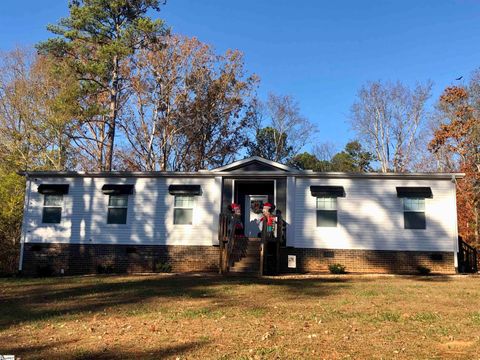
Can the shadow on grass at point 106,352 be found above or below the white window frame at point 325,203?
below

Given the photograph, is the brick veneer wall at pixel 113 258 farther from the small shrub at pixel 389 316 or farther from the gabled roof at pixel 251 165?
the small shrub at pixel 389 316

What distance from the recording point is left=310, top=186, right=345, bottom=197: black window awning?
15492 mm

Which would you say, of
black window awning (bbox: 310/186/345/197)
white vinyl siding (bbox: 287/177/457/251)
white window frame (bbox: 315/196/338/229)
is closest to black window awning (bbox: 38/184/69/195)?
white vinyl siding (bbox: 287/177/457/251)

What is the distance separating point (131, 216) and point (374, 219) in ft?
27.8

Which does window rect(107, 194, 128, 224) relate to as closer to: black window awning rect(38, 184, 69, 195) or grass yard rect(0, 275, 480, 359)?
black window awning rect(38, 184, 69, 195)

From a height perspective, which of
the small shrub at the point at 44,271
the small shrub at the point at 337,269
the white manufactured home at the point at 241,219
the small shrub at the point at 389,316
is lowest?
the small shrub at the point at 44,271

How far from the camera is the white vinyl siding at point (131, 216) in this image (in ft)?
52.5

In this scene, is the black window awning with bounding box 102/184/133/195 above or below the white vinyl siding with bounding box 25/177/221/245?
above

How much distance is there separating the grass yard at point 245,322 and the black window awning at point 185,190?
5511 millimetres

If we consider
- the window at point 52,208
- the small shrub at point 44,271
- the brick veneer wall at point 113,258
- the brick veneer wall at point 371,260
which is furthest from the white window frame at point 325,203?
the small shrub at point 44,271

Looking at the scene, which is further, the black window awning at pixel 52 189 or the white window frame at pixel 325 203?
the black window awning at pixel 52 189

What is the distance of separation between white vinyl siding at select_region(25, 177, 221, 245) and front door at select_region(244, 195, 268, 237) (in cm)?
152

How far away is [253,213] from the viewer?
16.8 metres

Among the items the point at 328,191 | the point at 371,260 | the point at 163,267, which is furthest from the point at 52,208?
the point at 371,260
